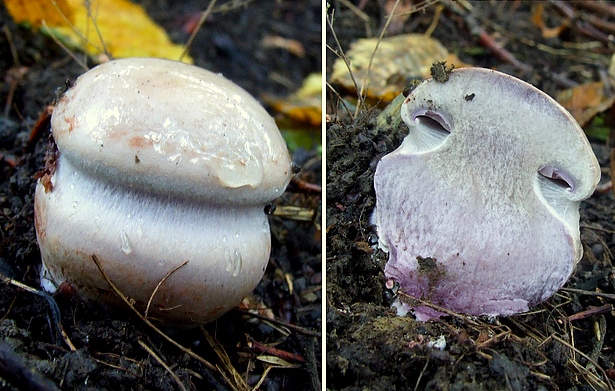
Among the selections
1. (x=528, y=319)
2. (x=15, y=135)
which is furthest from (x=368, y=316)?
(x=15, y=135)

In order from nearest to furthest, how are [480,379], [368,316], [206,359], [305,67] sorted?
[480,379]
[368,316]
[206,359]
[305,67]

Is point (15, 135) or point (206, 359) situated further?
point (15, 135)

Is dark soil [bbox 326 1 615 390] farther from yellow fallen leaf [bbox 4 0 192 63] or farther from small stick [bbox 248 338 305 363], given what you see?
yellow fallen leaf [bbox 4 0 192 63]

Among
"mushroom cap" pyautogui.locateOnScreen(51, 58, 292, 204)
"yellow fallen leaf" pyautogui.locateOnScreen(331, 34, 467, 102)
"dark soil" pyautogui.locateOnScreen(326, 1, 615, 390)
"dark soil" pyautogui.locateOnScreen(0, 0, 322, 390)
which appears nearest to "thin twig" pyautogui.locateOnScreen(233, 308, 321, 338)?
"dark soil" pyautogui.locateOnScreen(0, 0, 322, 390)

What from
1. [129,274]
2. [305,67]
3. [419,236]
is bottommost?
[305,67]

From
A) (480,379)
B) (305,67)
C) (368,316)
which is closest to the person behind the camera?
(480,379)

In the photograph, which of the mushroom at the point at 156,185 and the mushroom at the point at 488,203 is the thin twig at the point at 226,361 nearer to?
the mushroom at the point at 156,185

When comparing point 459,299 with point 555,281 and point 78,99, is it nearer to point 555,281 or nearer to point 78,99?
point 555,281

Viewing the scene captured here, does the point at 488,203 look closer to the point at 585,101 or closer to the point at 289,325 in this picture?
the point at 289,325
